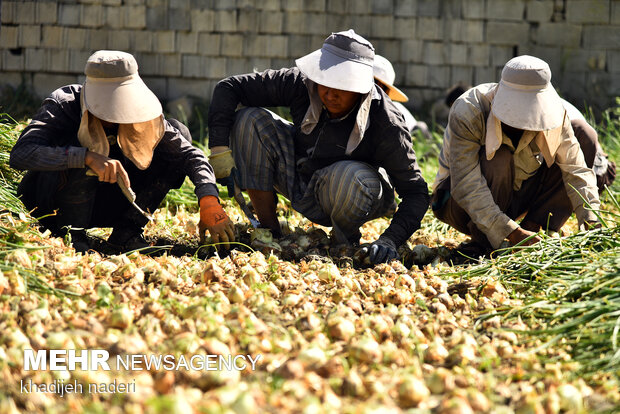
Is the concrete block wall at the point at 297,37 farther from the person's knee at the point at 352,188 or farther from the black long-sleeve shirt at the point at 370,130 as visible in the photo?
the person's knee at the point at 352,188

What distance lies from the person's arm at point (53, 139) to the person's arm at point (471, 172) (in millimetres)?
1557

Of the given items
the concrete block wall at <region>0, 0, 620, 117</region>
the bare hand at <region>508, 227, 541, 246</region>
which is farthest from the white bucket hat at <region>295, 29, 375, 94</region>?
the concrete block wall at <region>0, 0, 620, 117</region>

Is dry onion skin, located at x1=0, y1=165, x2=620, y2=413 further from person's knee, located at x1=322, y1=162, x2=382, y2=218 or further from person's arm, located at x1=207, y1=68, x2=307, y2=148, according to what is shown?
person's arm, located at x1=207, y1=68, x2=307, y2=148

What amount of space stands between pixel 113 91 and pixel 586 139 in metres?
2.22

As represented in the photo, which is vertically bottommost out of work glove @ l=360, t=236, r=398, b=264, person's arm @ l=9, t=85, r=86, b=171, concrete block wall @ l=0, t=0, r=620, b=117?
work glove @ l=360, t=236, r=398, b=264

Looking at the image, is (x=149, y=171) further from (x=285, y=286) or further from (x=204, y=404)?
(x=204, y=404)

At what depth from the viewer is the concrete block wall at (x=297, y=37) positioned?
6598 mm

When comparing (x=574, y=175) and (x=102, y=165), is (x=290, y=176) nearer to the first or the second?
(x=102, y=165)

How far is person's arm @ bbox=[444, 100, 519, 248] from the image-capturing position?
3.03 metres

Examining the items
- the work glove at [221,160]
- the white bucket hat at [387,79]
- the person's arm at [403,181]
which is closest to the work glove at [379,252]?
the person's arm at [403,181]

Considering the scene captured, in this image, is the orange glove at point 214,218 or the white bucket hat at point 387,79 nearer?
the orange glove at point 214,218

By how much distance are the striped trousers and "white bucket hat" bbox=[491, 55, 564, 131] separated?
631 mm

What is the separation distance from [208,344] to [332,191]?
4.74ft

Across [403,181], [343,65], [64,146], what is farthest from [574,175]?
[64,146]
